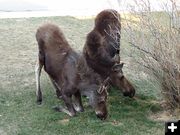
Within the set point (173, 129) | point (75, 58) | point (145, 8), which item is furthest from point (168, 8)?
point (173, 129)

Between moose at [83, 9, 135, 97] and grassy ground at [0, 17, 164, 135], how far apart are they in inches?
15.1

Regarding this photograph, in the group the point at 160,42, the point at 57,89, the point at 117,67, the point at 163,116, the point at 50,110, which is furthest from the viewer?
the point at 57,89

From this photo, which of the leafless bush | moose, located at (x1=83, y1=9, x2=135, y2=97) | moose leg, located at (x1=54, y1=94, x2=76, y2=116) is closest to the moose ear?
moose, located at (x1=83, y1=9, x2=135, y2=97)

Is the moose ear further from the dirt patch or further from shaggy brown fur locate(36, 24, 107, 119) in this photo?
the dirt patch

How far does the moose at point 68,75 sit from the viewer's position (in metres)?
6.75

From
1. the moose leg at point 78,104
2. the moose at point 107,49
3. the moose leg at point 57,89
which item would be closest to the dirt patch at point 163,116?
the moose at point 107,49

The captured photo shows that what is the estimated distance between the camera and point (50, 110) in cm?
725

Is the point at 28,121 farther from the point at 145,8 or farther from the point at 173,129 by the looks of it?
the point at 173,129

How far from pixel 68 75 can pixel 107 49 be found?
665 mm

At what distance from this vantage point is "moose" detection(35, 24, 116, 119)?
6.75 meters

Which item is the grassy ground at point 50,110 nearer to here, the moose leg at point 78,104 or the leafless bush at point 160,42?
the moose leg at point 78,104

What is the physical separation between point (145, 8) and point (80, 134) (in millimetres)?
1863

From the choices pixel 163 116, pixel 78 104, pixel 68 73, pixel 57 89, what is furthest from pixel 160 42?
pixel 57 89

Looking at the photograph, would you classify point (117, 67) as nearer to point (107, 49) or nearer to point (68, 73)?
point (107, 49)
